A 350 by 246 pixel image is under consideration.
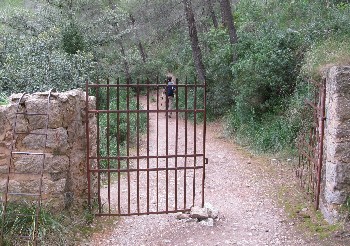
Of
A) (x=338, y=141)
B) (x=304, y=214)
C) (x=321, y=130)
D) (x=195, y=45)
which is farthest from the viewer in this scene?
(x=195, y=45)

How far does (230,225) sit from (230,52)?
9.40m

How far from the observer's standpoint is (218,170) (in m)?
10.2

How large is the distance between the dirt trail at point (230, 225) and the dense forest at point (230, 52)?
2331mm

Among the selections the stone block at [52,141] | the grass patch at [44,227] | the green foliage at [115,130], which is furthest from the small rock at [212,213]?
the green foliage at [115,130]

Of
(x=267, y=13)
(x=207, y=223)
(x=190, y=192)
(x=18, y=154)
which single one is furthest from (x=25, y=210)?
(x=267, y=13)

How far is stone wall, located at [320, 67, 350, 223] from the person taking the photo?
233 inches

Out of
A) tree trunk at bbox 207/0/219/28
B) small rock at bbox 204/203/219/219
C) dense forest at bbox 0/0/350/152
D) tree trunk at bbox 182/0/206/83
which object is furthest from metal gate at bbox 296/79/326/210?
tree trunk at bbox 207/0/219/28

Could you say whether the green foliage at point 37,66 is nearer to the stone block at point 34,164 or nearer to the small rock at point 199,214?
the stone block at point 34,164

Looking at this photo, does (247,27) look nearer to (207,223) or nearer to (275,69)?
(275,69)

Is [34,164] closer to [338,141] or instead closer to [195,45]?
[338,141]

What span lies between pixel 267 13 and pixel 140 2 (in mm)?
8005

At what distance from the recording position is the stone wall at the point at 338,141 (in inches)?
233

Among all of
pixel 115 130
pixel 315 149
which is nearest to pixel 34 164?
pixel 315 149

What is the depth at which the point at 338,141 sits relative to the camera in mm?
5992
